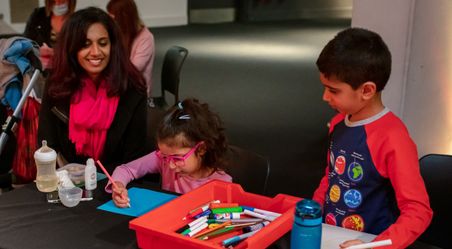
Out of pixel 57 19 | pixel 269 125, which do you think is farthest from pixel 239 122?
pixel 57 19

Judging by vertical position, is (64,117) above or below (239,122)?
above

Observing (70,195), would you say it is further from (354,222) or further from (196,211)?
(354,222)

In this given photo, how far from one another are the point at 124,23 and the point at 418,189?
3.22 m

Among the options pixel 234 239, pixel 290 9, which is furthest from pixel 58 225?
pixel 290 9

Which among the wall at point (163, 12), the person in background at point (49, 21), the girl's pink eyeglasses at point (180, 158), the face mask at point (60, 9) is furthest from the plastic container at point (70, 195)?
the wall at point (163, 12)

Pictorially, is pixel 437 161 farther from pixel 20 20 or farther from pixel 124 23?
pixel 20 20

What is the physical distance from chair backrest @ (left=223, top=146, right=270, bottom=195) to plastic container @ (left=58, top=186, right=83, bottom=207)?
55 cm

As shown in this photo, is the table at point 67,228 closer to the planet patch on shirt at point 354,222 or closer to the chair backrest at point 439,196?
the planet patch on shirt at point 354,222

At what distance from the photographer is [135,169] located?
2.12 meters

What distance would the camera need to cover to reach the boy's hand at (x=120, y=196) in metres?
1.85

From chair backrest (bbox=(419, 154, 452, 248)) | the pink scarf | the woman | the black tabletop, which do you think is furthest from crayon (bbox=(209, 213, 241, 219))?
the pink scarf

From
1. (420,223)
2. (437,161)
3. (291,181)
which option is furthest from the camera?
(291,181)

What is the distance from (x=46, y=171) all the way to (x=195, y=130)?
0.58m

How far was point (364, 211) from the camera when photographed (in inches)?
69.6
